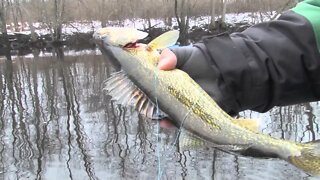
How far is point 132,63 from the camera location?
1777 millimetres

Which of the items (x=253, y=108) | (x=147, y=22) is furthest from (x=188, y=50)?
(x=147, y=22)

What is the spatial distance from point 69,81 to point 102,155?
30.7 feet

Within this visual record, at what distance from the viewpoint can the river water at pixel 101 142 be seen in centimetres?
837

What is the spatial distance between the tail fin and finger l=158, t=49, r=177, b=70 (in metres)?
0.57

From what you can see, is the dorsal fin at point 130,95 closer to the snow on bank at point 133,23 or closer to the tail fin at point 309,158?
the tail fin at point 309,158

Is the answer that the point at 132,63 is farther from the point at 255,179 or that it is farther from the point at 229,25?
the point at 229,25

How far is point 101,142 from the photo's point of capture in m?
10.3

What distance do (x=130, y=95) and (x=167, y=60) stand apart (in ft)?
0.67

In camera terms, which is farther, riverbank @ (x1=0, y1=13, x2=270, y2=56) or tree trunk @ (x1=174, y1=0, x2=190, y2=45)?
tree trunk @ (x1=174, y1=0, x2=190, y2=45)

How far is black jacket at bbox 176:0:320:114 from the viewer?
5.64ft

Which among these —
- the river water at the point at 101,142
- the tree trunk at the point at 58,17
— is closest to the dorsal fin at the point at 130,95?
the river water at the point at 101,142

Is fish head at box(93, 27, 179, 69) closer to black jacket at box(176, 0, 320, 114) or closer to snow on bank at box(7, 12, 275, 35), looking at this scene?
black jacket at box(176, 0, 320, 114)

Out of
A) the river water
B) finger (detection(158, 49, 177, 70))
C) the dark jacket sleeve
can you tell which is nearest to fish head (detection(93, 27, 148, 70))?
finger (detection(158, 49, 177, 70))

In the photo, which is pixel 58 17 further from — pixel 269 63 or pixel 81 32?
pixel 269 63
